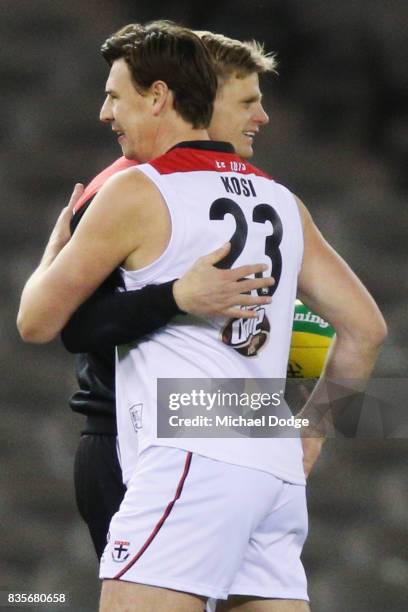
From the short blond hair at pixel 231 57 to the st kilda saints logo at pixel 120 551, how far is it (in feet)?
2.33

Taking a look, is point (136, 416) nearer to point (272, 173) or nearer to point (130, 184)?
point (130, 184)

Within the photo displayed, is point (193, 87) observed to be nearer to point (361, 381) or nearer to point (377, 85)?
point (361, 381)

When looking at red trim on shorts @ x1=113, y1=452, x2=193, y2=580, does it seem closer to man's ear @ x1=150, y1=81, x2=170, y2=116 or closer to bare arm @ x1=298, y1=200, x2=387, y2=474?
bare arm @ x1=298, y1=200, x2=387, y2=474

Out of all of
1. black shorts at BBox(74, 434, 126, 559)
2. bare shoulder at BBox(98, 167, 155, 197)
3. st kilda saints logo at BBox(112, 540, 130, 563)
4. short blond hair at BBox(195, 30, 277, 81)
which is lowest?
st kilda saints logo at BBox(112, 540, 130, 563)

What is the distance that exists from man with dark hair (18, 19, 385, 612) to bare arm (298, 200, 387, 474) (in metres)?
0.06

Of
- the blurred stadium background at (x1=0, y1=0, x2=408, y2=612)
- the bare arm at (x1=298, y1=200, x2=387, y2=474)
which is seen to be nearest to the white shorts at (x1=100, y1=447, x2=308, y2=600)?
the bare arm at (x1=298, y1=200, x2=387, y2=474)

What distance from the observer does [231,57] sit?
1.83m

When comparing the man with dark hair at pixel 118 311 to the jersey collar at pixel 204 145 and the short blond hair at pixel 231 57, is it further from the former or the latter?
the jersey collar at pixel 204 145

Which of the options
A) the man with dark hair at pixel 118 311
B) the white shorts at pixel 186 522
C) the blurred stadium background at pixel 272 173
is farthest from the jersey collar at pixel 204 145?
the blurred stadium background at pixel 272 173

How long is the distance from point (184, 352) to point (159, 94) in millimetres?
315

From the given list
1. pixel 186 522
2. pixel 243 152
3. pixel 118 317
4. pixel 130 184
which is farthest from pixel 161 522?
pixel 243 152

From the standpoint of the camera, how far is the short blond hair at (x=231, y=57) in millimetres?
1803

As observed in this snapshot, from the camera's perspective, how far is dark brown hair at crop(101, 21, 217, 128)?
5.08 ft

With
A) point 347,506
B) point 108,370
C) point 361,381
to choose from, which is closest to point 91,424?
point 108,370
